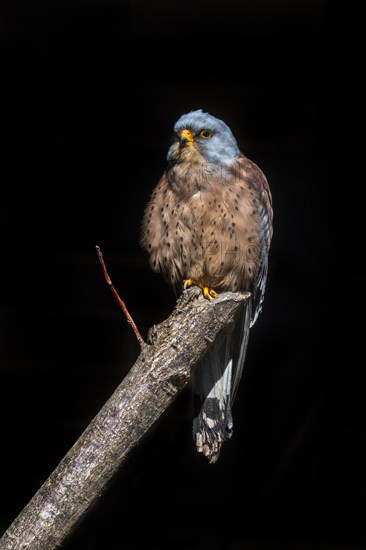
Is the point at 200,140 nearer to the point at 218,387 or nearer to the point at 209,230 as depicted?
the point at 209,230

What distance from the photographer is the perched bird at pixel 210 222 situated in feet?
8.62

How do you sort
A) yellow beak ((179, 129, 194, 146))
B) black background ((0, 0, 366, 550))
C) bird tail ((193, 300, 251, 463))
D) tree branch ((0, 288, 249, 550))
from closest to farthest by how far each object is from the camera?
tree branch ((0, 288, 249, 550))
yellow beak ((179, 129, 194, 146))
bird tail ((193, 300, 251, 463))
black background ((0, 0, 366, 550))

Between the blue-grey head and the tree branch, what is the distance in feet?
1.79

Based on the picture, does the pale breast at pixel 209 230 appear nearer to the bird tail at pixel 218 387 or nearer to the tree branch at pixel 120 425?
the bird tail at pixel 218 387

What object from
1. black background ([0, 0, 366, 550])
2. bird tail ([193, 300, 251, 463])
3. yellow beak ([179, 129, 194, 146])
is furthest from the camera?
black background ([0, 0, 366, 550])

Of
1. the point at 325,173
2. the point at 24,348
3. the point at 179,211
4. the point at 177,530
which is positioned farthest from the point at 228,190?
the point at 177,530

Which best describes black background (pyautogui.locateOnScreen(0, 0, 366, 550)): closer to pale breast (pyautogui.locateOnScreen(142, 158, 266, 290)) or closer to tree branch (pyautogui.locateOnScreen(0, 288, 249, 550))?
pale breast (pyautogui.locateOnScreen(142, 158, 266, 290))

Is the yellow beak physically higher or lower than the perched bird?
higher

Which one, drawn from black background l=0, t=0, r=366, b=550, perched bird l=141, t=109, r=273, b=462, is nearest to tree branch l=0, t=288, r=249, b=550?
perched bird l=141, t=109, r=273, b=462

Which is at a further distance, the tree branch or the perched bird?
the perched bird

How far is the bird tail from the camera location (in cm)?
271

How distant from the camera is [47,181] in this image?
3355 mm

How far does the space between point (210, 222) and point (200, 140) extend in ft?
0.81

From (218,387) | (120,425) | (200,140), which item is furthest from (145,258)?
(120,425)
